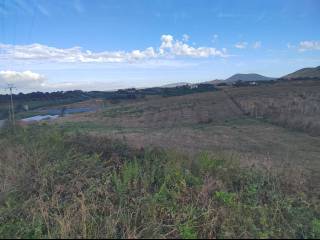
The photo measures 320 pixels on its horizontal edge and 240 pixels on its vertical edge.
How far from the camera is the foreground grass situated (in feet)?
16.7

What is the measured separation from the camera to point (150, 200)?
575cm

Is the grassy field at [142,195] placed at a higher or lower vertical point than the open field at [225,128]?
higher

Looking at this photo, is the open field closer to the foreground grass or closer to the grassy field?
the grassy field

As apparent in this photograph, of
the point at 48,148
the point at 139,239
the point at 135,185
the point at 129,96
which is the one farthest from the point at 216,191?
the point at 129,96

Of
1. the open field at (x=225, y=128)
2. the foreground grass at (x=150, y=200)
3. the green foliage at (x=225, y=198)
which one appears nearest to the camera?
the foreground grass at (x=150, y=200)

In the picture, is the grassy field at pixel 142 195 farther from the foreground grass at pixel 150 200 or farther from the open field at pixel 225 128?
the open field at pixel 225 128

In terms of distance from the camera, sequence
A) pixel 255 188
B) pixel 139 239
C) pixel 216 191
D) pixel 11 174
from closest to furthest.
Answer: pixel 139 239 < pixel 216 191 < pixel 255 188 < pixel 11 174

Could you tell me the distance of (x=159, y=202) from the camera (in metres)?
5.79

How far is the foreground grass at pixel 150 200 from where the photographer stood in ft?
16.7

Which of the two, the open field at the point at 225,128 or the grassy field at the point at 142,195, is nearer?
the grassy field at the point at 142,195

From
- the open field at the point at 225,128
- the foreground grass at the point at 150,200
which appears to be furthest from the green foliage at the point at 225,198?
the open field at the point at 225,128

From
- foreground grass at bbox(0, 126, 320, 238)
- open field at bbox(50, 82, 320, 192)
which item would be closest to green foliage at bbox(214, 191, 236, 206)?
foreground grass at bbox(0, 126, 320, 238)

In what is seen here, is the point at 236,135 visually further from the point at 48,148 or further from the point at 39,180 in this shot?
the point at 39,180

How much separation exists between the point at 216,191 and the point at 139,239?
5.62 ft
